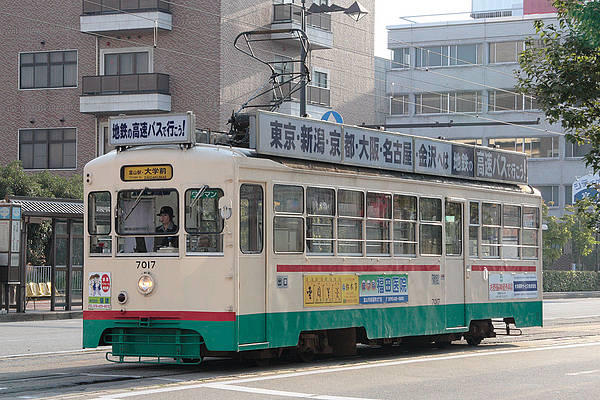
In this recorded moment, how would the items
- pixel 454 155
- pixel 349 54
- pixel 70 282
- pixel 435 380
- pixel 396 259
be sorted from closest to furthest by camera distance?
pixel 435 380 → pixel 396 259 → pixel 454 155 → pixel 70 282 → pixel 349 54

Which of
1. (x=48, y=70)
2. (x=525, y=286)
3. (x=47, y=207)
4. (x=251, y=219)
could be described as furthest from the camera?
(x=48, y=70)

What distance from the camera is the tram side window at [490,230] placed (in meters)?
19.1

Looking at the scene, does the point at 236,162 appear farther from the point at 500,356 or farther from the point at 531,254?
the point at 531,254

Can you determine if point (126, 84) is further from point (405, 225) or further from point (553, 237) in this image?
point (405, 225)

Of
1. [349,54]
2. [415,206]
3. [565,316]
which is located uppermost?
[349,54]

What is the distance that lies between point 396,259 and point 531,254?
4672mm

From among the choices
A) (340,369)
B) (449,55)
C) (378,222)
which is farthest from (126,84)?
(449,55)

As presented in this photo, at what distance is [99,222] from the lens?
48.3ft

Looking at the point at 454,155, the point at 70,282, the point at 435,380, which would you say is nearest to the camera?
the point at 435,380

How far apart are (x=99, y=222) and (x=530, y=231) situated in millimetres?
9040

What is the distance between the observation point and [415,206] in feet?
56.9

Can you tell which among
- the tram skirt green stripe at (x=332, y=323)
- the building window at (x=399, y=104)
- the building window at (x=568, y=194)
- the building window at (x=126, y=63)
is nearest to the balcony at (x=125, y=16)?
the building window at (x=126, y=63)

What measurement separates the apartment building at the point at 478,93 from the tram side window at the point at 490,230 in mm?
47469

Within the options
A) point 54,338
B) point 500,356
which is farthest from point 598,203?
point 54,338
